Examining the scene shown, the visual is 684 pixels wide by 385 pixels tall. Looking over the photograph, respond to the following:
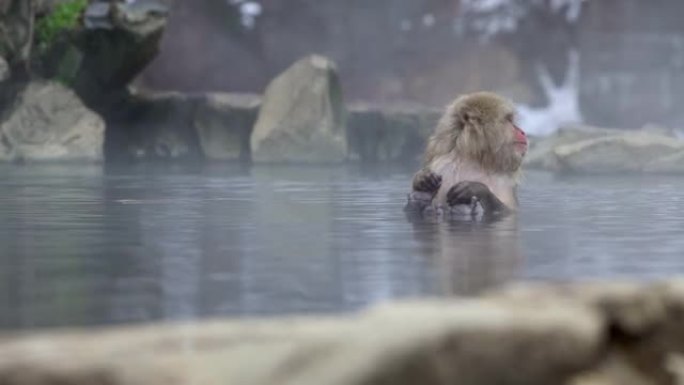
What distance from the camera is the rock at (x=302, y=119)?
15.6 metres

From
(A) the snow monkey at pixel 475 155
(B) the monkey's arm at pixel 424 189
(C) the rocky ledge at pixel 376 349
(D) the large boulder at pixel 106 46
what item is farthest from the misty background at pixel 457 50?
(C) the rocky ledge at pixel 376 349

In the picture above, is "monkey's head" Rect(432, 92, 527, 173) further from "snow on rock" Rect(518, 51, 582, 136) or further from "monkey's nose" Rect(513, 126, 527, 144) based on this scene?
"snow on rock" Rect(518, 51, 582, 136)

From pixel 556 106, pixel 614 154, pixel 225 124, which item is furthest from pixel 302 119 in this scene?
pixel 556 106

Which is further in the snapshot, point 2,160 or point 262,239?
point 2,160

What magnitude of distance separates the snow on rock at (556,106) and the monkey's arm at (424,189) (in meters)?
12.9

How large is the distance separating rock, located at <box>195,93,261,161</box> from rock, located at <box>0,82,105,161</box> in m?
1.14

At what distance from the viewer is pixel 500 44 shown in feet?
67.1

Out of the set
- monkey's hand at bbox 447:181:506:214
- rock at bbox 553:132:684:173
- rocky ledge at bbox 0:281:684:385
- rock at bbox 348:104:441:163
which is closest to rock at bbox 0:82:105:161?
rock at bbox 348:104:441:163

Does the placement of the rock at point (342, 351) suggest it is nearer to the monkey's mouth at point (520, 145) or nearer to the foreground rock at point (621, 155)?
the monkey's mouth at point (520, 145)

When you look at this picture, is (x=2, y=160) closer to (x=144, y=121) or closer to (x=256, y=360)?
(x=144, y=121)

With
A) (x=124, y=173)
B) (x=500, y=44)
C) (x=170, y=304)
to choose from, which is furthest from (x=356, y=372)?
(x=500, y=44)

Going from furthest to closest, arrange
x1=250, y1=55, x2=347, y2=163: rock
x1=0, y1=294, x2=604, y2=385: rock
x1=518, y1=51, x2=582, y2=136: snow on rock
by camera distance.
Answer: x1=518, y1=51, x2=582, y2=136: snow on rock → x1=250, y1=55, x2=347, y2=163: rock → x1=0, y1=294, x2=604, y2=385: rock

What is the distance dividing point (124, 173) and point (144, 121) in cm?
457

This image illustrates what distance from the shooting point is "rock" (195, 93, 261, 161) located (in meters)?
16.2
